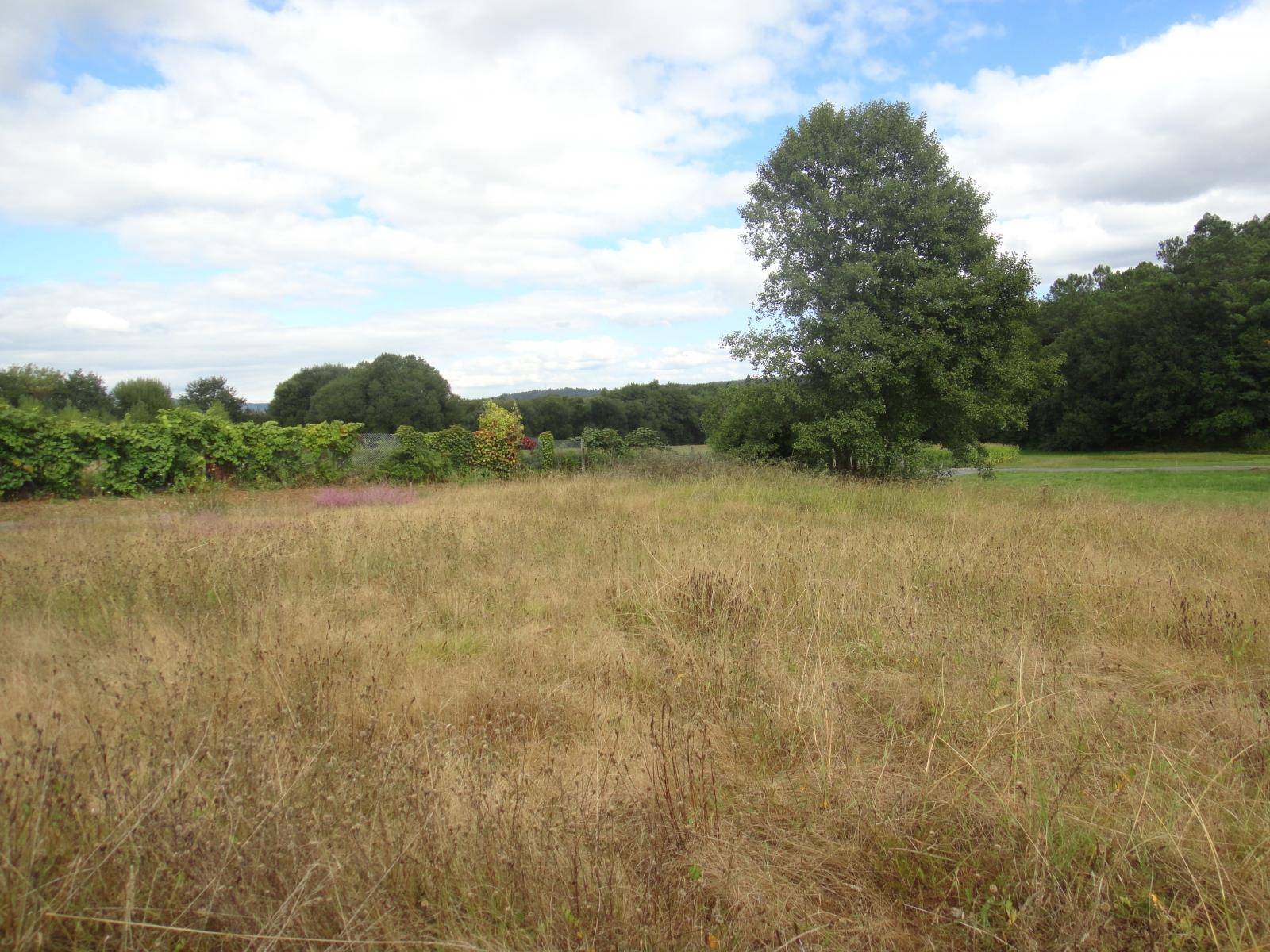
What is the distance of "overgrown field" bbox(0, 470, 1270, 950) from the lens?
207cm

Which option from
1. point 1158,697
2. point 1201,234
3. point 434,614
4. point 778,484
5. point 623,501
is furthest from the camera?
point 1201,234

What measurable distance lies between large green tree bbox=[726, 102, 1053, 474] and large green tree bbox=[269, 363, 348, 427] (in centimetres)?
5465

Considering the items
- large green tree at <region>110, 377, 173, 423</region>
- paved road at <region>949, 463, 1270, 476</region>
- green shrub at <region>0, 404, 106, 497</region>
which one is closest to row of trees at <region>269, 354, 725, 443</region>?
large green tree at <region>110, 377, 173, 423</region>

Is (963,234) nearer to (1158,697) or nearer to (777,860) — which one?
(1158,697)

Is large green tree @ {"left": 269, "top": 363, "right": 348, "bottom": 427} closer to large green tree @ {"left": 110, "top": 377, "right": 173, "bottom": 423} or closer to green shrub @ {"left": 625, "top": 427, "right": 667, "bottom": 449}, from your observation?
large green tree @ {"left": 110, "top": 377, "right": 173, "bottom": 423}

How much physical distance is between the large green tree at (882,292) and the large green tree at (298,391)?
5465cm

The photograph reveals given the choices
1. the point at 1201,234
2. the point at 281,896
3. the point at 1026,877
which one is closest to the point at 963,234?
the point at 1026,877

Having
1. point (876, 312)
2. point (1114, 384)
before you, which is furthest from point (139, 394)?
point (1114, 384)

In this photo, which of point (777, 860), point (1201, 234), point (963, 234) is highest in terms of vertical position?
point (1201, 234)

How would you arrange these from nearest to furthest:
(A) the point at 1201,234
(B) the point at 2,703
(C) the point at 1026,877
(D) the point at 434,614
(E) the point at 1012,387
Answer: (C) the point at 1026,877, (B) the point at 2,703, (D) the point at 434,614, (E) the point at 1012,387, (A) the point at 1201,234

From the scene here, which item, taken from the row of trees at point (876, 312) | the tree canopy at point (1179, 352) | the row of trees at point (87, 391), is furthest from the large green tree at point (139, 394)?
the tree canopy at point (1179, 352)

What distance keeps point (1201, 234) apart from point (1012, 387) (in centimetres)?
4259

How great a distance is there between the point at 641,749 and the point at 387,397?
54.8 meters

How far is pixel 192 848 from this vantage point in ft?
6.97
